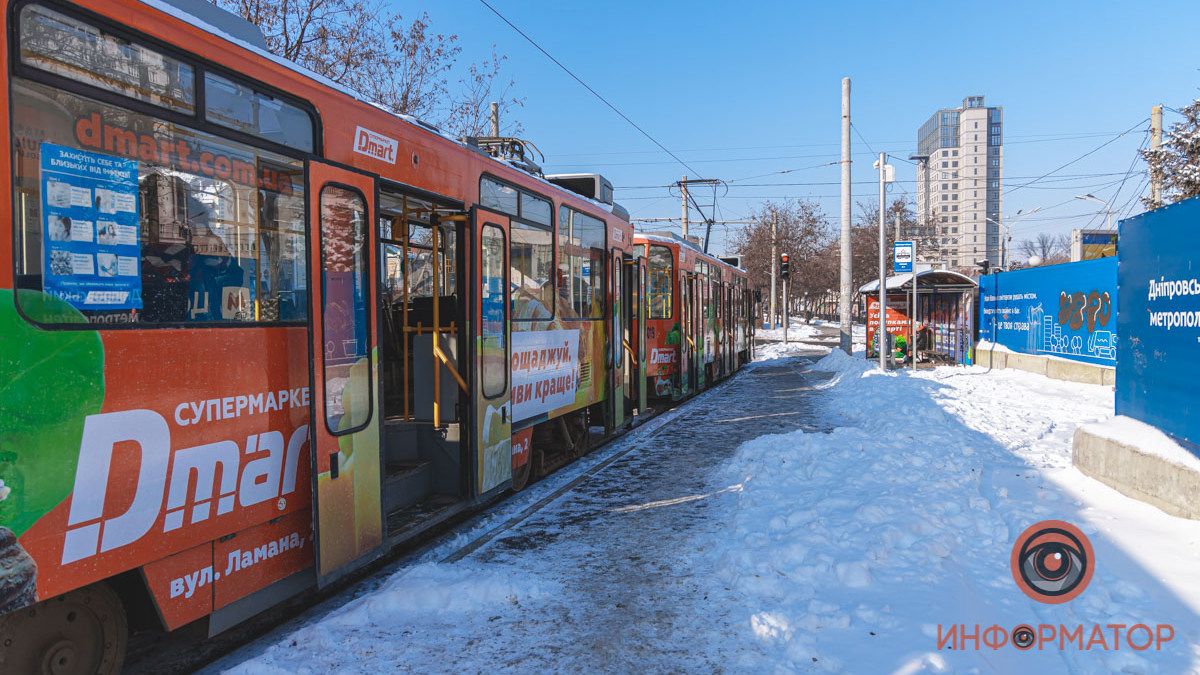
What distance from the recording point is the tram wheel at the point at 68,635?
295 cm

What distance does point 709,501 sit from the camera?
7359 millimetres

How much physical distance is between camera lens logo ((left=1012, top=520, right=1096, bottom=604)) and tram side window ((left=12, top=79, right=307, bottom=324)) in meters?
4.74

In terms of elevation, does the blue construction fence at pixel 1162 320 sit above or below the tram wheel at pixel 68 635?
above

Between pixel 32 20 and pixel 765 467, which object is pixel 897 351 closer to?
pixel 765 467

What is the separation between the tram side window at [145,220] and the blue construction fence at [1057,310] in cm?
1405

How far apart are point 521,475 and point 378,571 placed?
2.50 m

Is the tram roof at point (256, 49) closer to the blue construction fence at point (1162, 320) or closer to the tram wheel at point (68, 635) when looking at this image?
the tram wheel at point (68, 635)

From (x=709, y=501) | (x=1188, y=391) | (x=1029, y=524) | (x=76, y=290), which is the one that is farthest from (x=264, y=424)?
(x=1188, y=391)

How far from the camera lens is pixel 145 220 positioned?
333 cm

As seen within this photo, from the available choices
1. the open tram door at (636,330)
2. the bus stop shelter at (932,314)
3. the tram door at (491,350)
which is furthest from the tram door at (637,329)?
the bus stop shelter at (932,314)

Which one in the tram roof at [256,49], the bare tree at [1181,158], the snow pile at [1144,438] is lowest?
the snow pile at [1144,438]

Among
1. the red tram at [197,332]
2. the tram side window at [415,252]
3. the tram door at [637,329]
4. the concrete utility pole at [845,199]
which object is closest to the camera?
the red tram at [197,332]

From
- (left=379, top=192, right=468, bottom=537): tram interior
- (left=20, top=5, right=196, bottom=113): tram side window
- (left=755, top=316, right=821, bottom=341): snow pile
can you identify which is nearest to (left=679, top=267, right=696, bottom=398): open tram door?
(left=379, top=192, right=468, bottom=537): tram interior

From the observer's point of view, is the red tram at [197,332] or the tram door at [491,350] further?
the tram door at [491,350]
